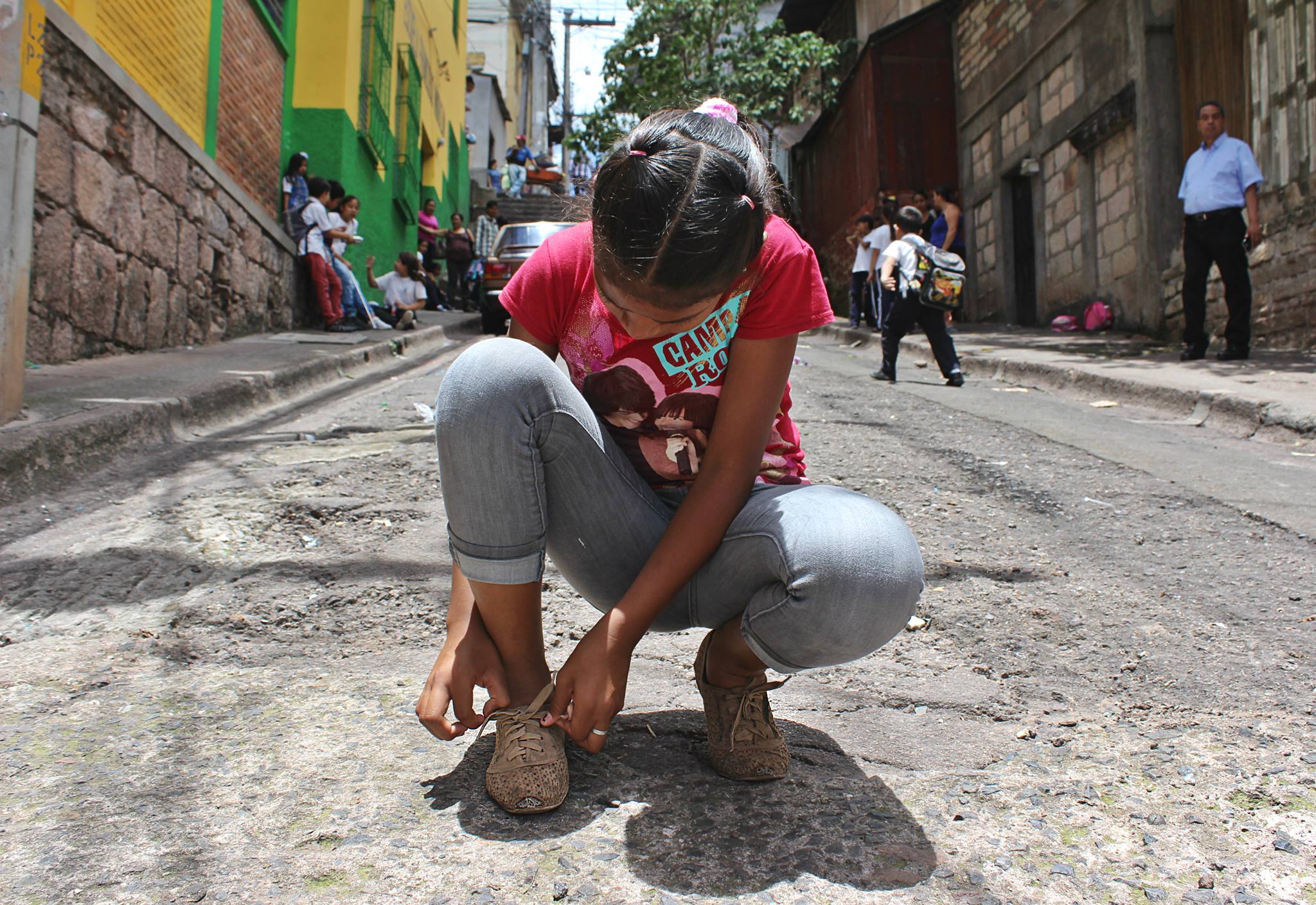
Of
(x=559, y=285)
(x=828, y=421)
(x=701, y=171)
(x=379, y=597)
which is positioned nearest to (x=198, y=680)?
(x=379, y=597)

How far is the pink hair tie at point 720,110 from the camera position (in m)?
1.53

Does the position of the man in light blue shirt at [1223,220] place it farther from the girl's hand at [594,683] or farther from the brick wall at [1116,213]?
the girl's hand at [594,683]

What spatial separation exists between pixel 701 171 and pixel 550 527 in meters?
0.57

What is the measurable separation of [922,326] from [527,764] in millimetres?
5984

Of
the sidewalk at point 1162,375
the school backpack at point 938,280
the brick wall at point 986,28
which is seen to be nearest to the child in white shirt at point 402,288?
the sidewalk at point 1162,375

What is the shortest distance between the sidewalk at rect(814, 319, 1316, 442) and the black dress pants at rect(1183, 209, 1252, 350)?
196 mm

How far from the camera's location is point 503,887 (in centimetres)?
125

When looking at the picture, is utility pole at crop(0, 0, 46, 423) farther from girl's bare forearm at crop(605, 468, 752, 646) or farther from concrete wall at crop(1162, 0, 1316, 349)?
concrete wall at crop(1162, 0, 1316, 349)

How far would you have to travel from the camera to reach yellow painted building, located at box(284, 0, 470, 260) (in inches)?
403

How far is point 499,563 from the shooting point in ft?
4.68

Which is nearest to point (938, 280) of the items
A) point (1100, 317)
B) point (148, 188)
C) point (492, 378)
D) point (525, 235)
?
point (1100, 317)

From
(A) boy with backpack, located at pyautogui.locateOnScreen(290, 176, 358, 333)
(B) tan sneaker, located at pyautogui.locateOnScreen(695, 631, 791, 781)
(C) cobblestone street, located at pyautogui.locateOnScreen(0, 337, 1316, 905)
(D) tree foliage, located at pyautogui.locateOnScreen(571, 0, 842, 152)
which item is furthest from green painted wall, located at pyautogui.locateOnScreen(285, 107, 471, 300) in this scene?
(B) tan sneaker, located at pyautogui.locateOnScreen(695, 631, 791, 781)

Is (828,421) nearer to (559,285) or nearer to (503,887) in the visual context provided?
(559,285)

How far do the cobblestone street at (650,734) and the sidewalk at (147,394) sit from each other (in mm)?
209
